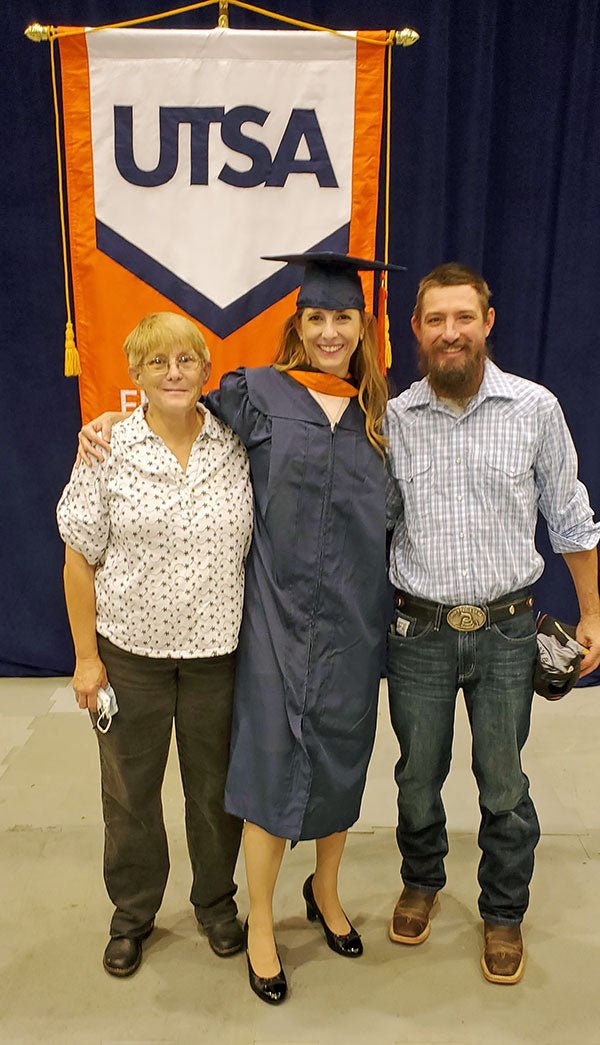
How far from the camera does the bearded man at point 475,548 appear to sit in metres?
1.80

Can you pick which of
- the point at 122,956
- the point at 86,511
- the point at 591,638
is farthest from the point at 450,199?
the point at 122,956

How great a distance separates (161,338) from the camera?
1.67m

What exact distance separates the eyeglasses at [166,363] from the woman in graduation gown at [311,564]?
13 cm

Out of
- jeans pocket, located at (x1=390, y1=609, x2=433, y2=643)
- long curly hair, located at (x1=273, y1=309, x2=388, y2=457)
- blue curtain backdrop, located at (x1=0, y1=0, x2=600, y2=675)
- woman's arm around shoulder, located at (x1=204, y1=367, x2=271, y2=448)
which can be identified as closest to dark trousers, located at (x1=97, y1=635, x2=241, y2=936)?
jeans pocket, located at (x1=390, y1=609, x2=433, y2=643)

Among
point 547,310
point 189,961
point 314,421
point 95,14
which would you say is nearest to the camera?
point 314,421

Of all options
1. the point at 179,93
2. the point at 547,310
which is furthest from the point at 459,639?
the point at 547,310

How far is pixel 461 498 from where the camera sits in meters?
1.81

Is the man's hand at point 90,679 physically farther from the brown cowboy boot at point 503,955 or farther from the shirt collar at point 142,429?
Answer: the brown cowboy boot at point 503,955

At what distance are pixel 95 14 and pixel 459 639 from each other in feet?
9.02

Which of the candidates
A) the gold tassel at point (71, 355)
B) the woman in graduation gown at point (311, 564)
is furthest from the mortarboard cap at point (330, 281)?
the gold tassel at point (71, 355)

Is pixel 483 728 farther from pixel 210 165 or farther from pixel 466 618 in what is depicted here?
pixel 210 165

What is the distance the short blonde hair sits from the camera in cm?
168

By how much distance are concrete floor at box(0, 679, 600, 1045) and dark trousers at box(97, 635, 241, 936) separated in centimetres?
16

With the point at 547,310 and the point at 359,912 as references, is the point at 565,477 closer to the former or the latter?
the point at 359,912
